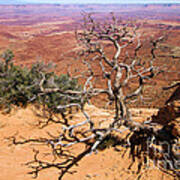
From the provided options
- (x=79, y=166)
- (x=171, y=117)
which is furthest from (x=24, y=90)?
(x=171, y=117)

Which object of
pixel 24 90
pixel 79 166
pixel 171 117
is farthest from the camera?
pixel 24 90

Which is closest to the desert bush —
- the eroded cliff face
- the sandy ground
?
the sandy ground

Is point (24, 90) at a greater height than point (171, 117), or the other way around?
point (24, 90)

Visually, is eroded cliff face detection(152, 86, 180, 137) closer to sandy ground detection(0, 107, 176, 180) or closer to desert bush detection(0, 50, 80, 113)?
sandy ground detection(0, 107, 176, 180)

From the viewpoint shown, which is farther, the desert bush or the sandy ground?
the desert bush

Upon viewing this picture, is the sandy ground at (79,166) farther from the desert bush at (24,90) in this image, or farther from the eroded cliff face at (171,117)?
the desert bush at (24,90)

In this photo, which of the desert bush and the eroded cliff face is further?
the desert bush

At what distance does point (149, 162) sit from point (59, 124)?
3454 mm

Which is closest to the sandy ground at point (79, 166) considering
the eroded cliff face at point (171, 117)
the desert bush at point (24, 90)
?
the eroded cliff face at point (171, 117)

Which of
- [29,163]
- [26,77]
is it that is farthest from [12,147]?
[26,77]

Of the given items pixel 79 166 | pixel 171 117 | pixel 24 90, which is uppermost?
pixel 24 90

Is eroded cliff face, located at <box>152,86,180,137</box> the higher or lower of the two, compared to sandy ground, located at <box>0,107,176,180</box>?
higher

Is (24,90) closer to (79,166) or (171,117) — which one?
(79,166)

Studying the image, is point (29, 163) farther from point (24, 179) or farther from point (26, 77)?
point (26, 77)
